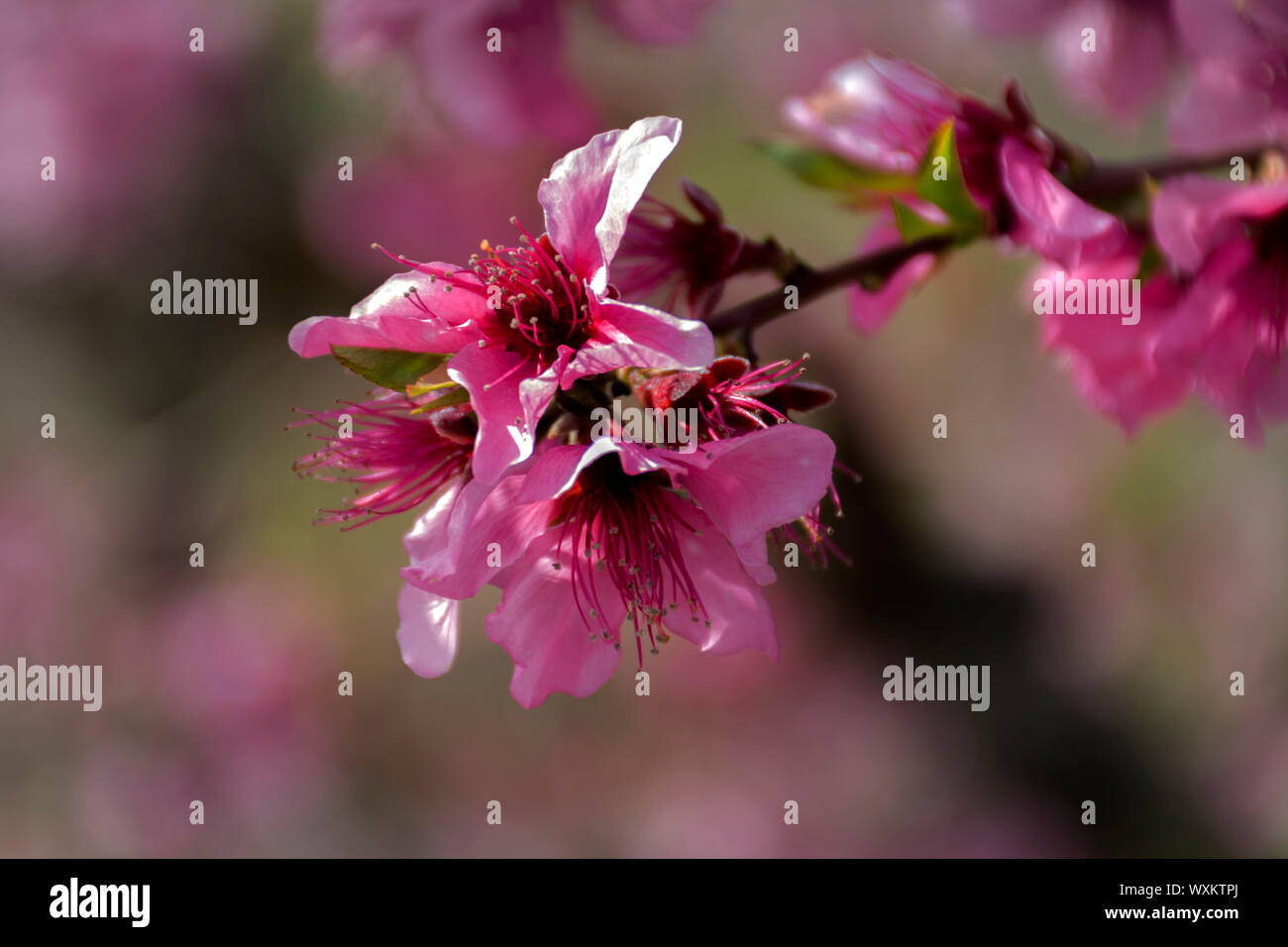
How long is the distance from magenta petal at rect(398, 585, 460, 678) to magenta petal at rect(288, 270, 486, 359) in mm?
171

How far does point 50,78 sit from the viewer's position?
2.01 meters

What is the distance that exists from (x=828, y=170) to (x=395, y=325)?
47 centimetres

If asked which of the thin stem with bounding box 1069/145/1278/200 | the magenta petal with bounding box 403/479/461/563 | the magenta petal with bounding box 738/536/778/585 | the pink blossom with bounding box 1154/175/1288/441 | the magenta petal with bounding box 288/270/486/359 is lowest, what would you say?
the magenta petal with bounding box 738/536/778/585

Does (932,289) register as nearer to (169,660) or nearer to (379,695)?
(379,695)

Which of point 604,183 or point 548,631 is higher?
point 604,183

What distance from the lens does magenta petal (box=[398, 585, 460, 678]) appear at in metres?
0.65

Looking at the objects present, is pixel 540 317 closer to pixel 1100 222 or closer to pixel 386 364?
pixel 386 364

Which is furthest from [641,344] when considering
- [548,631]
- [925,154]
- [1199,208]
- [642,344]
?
[1199,208]

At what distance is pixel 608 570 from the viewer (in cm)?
68

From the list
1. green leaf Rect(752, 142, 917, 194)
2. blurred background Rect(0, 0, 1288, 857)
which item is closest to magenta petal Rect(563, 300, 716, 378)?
green leaf Rect(752, 142, 917, 194)

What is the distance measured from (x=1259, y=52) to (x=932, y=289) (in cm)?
172

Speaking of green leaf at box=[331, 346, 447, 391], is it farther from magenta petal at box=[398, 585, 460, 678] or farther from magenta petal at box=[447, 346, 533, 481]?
magenta petal at box=[398, 585, 460, 678]

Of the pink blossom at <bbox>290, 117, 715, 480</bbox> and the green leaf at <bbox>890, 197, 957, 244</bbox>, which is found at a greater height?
the green leaf at <bbox>890, 197, 957, 244</bbox>
